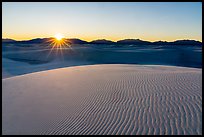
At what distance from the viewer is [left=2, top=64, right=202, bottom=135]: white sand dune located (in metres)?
5.40

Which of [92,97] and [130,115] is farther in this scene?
[92,97]

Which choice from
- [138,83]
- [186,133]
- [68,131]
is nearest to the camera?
[186,133]

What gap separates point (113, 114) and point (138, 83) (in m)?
3.11

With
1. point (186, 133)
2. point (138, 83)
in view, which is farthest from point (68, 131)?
point (138, 83)

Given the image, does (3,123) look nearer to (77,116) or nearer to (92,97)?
(77,116)

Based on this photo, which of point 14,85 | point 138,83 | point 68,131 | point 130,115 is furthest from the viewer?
point 14,85

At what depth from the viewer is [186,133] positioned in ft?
16.3

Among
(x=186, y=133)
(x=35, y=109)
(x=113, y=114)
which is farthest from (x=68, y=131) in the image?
(x=186, y=133)

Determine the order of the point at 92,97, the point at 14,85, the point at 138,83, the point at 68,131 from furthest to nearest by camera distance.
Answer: the point at 14,85
the point at 138,83
the point at 92,97
the point at 68,131

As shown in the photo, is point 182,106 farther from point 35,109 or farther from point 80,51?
point 80,51

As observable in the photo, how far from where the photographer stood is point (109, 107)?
21.5ft

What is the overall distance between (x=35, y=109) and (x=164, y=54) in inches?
1470

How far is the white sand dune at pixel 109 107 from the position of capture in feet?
17.7

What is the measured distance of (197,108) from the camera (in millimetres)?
6117
